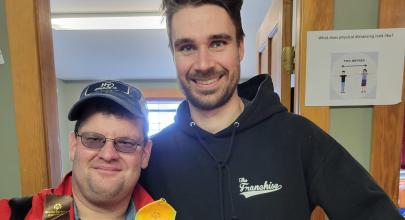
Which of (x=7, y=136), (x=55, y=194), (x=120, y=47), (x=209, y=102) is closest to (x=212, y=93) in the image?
(x=209, y=102)

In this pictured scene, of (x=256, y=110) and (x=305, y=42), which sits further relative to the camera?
(x=305, y=42)

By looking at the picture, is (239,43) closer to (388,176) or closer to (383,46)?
(383,46)

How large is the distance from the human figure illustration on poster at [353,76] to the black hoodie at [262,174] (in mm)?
303

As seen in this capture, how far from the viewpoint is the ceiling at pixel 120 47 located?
2.10m

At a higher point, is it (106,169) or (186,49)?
(186,49)

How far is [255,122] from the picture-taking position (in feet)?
2.94

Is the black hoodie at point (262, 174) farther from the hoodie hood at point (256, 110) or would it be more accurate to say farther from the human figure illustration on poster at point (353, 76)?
the human figure illustration on poster at point (353, 76)

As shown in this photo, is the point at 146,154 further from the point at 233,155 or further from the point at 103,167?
the point at 233,155

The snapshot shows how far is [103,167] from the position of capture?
31.1 inches

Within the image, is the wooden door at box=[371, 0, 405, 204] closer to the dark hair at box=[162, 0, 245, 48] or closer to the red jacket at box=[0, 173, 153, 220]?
the dark hair at box=[162, 0, 245, 48]

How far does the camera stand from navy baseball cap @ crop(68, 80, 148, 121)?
807 millimetres

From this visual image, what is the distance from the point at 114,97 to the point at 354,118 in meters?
0.88

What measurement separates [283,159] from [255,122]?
0.45 feet

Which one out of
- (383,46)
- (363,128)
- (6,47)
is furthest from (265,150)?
(6,47)
